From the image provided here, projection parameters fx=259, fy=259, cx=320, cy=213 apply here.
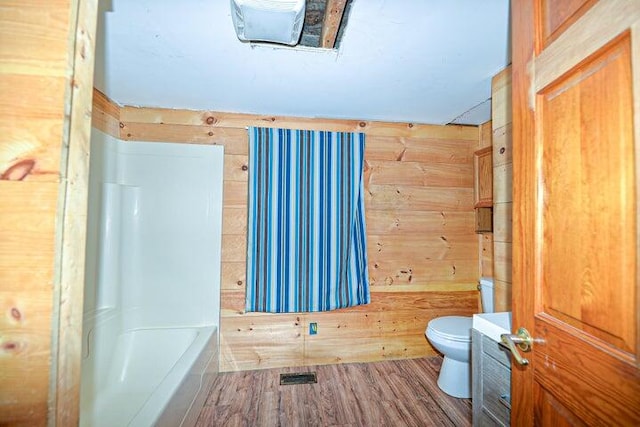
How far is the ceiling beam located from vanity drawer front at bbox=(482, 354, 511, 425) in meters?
1.63

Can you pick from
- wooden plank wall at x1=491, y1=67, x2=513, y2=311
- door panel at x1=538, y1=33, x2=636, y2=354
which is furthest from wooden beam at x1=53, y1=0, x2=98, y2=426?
wooden plank wall at x1=491, y1=67, x2=513, y2=311

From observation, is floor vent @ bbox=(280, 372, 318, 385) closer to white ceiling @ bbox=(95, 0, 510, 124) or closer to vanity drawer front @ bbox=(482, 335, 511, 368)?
vanity drawer front @ bbox=(482, 335, 511, 368)

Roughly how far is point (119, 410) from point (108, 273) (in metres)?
0.88

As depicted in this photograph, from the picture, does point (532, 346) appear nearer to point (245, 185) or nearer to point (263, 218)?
point (263, 218)

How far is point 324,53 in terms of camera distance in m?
1.38

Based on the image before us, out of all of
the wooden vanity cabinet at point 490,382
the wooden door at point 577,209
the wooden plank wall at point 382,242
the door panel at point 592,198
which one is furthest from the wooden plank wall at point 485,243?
the door panel at point 592,198

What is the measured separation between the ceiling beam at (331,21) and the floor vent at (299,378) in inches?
87.6

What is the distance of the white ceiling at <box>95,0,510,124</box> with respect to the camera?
1.13m

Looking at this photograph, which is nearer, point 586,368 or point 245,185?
point 586,368

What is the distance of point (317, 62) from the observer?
57.4 inches

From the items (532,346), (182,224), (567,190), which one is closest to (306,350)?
(182,224)

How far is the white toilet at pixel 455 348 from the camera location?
5.64 ft

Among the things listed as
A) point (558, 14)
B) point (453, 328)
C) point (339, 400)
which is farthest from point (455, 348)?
point (558, 14)

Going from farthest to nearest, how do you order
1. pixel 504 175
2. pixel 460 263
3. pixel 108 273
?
pixel 460 263, pixel 108 273, pixel 504 175
